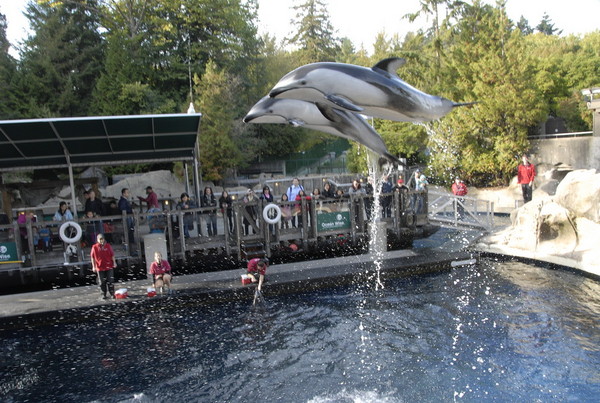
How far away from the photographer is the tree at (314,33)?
52.4 m

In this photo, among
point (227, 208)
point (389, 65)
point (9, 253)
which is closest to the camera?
point (389, 65)

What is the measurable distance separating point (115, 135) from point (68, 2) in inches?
944

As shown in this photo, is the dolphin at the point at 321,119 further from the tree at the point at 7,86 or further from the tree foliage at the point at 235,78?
the tree at the point at 7,86

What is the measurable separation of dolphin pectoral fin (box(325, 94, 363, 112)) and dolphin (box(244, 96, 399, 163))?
32cm

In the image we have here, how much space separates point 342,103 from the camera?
213 inches

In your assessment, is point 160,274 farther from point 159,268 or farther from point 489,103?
point 489,103

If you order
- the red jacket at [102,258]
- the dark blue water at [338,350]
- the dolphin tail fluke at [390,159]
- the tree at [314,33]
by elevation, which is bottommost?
the dark blue water at [338,350]

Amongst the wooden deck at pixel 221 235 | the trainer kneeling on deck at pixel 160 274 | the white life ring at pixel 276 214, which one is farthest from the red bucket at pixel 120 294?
the white life ring at pixel 276 214

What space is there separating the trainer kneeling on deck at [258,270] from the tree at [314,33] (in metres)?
42.3

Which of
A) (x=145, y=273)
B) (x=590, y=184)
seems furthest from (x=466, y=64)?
(x=145, y=273)

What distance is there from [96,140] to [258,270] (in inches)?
300

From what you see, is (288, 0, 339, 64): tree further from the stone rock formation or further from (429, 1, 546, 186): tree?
the stone rock formation

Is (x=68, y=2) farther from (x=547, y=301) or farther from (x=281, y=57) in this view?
(x=547, y=301)

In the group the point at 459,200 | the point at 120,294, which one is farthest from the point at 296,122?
the point at 459,200
